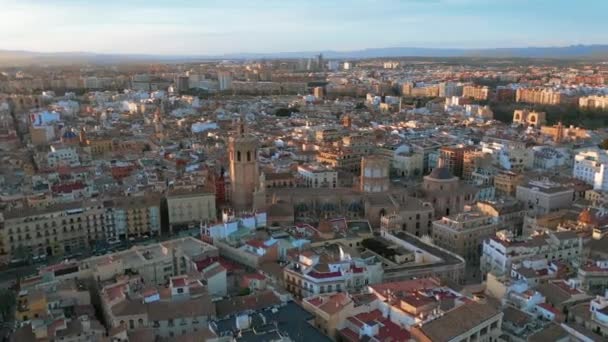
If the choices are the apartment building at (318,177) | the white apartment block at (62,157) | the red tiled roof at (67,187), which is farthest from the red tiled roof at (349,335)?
the white apartment block at (62,157)

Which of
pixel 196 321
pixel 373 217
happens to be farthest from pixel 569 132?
pixel 196 321

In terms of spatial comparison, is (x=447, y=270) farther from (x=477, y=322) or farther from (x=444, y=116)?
(x=444, y=116)

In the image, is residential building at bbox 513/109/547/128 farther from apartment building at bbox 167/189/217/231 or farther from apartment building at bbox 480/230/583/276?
apartment building at bbox 167/189/217/231

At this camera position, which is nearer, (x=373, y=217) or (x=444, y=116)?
(x=373, y=217)

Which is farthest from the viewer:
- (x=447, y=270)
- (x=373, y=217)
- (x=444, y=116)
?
(x=444, y=116)

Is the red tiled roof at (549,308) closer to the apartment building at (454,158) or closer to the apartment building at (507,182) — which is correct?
the apartment building at (507,182)

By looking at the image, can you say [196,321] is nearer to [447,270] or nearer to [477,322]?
[477,322]

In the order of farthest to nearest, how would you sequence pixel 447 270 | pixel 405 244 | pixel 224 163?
1. pixel 224 163
2. pixel 405 244
3. pixel 447 270

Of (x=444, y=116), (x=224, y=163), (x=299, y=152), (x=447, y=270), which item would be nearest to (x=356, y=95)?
(x=444, y=116)
